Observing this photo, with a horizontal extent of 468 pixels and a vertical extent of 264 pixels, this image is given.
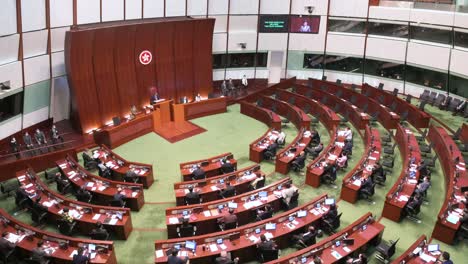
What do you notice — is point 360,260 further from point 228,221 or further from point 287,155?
point 287,155

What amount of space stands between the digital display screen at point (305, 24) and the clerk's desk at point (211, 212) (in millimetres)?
13432

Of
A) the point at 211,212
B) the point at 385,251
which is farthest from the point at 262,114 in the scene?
the point at 385,251

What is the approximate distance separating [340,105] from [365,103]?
4.11 feet

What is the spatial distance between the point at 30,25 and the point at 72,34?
146 cm

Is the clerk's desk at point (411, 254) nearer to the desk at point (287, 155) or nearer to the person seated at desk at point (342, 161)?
the person seated at desk at point (342, 161)

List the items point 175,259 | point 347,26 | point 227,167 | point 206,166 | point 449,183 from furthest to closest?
point 347,26
point 206,166
point 227,167
point 449,183
point 175,259

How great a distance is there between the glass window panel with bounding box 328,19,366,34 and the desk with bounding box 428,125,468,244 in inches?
313

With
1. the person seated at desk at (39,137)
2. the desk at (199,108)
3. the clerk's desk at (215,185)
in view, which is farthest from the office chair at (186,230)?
the desk at (199,108)

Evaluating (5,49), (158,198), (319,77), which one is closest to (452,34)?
(319,77)

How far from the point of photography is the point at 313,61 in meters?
24.2

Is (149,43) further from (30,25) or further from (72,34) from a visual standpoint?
(30,25)

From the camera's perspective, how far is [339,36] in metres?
23.1

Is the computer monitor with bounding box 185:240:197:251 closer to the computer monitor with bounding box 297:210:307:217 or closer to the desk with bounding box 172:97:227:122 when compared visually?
the computer monitor with bounding box 297:210:307:217

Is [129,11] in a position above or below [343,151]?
above
